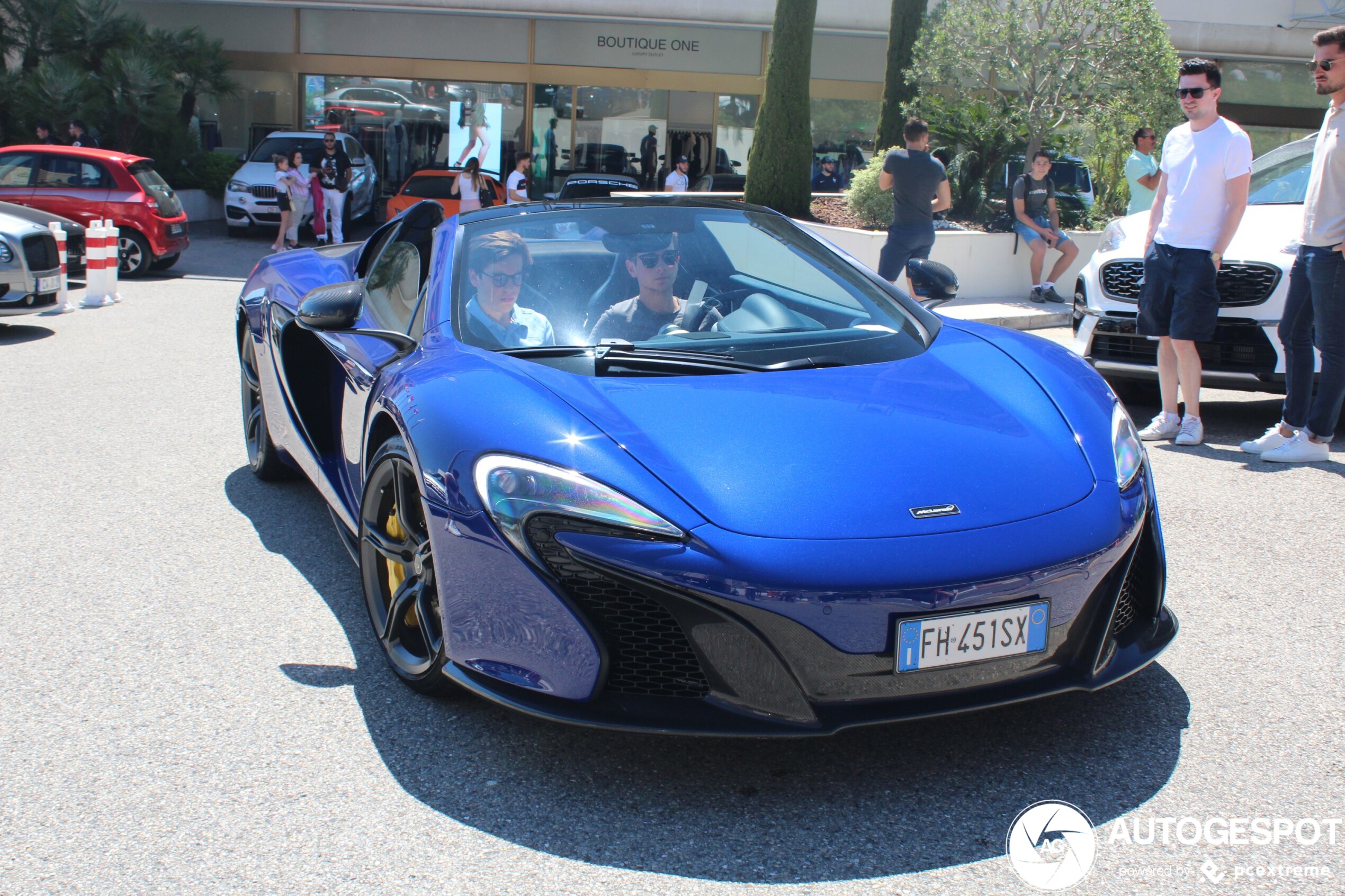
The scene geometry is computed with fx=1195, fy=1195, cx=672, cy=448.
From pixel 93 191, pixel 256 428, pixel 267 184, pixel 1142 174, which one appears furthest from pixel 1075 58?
pixel 267 184

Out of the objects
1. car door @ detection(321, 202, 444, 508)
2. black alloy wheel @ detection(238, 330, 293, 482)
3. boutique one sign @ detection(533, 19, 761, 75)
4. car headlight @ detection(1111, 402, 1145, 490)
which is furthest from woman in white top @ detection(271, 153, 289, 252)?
car headlight @ detection(1111, 402, 1145, 490)

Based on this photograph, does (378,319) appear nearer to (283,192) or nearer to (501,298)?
(501,298)

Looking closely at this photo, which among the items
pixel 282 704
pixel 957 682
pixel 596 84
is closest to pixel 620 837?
pixel 957 682

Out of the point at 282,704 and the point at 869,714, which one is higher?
the point at 869,714

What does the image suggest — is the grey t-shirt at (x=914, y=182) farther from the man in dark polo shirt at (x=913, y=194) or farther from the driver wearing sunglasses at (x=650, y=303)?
the driver wearing sunglasses at (x=650, y=303)

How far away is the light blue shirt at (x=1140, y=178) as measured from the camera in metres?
11.3

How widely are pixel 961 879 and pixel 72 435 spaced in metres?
5.35

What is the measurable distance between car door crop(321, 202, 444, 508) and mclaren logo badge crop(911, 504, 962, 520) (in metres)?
1.71

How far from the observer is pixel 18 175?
14.2 m

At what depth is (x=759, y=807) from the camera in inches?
103

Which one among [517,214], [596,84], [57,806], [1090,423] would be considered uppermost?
[596,84]

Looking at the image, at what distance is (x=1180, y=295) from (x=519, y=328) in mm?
3905

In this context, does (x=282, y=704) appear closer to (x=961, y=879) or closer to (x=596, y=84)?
(x=961, y=879)

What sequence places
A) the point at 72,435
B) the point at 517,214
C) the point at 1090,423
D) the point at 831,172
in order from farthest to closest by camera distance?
the point at 831,172 → the point at 72,435 → the point at 517,214 → the point at 1090,423
